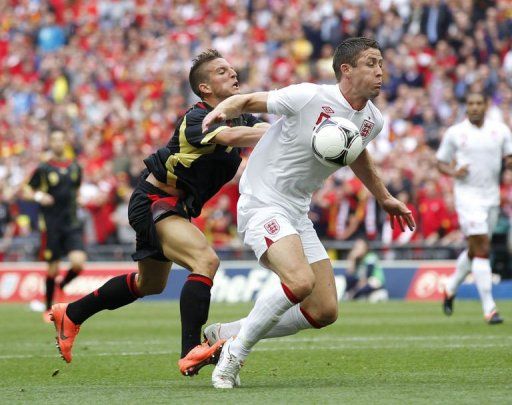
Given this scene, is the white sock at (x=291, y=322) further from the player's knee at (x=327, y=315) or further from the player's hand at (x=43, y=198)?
the player's hand at (x=43, y=198)

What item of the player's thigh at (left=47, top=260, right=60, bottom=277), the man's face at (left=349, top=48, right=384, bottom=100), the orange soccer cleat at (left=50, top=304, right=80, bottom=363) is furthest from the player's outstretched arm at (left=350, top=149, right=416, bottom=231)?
the player's thigh at (left=47, top=260, right=60, bottom=277)

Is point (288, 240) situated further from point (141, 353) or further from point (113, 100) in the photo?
point (113, 100)

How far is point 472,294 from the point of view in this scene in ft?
66.4

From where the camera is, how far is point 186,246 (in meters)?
8.20

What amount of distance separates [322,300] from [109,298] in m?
1.82

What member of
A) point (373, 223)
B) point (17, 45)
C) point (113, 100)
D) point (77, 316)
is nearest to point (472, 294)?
point (373, 223)

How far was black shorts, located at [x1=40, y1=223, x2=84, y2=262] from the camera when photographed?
54.3 ft

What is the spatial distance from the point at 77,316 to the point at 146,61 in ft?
62.2

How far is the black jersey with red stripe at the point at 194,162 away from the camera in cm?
821

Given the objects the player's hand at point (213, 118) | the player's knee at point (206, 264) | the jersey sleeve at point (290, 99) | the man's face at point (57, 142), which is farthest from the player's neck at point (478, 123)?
the player's hand at point (213, 118)

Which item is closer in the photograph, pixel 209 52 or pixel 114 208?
pixel 209 52

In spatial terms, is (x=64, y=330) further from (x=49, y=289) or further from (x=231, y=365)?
(x=49, y=289)

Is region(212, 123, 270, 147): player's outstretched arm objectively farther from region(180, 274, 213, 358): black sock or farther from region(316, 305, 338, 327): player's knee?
region(316, 305, 338, 327): player's knee

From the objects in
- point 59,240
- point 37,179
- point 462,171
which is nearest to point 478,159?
point 462,171
